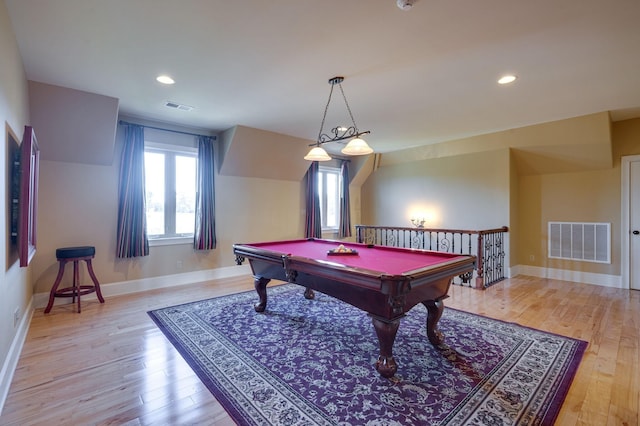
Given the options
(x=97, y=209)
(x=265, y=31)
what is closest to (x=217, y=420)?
(x=265, y=31)

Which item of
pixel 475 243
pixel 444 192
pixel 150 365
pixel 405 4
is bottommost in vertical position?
pixel 150 365

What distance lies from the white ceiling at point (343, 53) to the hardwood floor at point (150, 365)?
2.69 meters

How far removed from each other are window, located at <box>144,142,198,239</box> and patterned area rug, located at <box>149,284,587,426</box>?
6.06ft

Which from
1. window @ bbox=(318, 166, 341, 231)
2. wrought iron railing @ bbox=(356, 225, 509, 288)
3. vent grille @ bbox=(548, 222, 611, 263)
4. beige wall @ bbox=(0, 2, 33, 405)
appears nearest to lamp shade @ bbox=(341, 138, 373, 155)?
wrought iron railing @ bbox=(356, 225, 509, 288)

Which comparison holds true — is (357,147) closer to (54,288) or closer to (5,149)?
(5,149)

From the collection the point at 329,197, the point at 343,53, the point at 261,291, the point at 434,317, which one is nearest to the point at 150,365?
the point at 261,291

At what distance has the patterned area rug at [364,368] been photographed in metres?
1.87

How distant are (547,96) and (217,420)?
4.83 m

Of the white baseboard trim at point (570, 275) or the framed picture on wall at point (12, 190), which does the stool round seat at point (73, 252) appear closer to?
the framed picture on wall at point (12, 190)

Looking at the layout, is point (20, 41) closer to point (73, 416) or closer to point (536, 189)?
point (73, 416)

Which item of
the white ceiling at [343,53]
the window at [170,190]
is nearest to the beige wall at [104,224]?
the window at [170,190]

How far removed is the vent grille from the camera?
5055mm

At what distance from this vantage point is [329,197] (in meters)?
7.66

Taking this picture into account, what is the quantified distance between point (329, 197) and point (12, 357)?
20.1 feet
